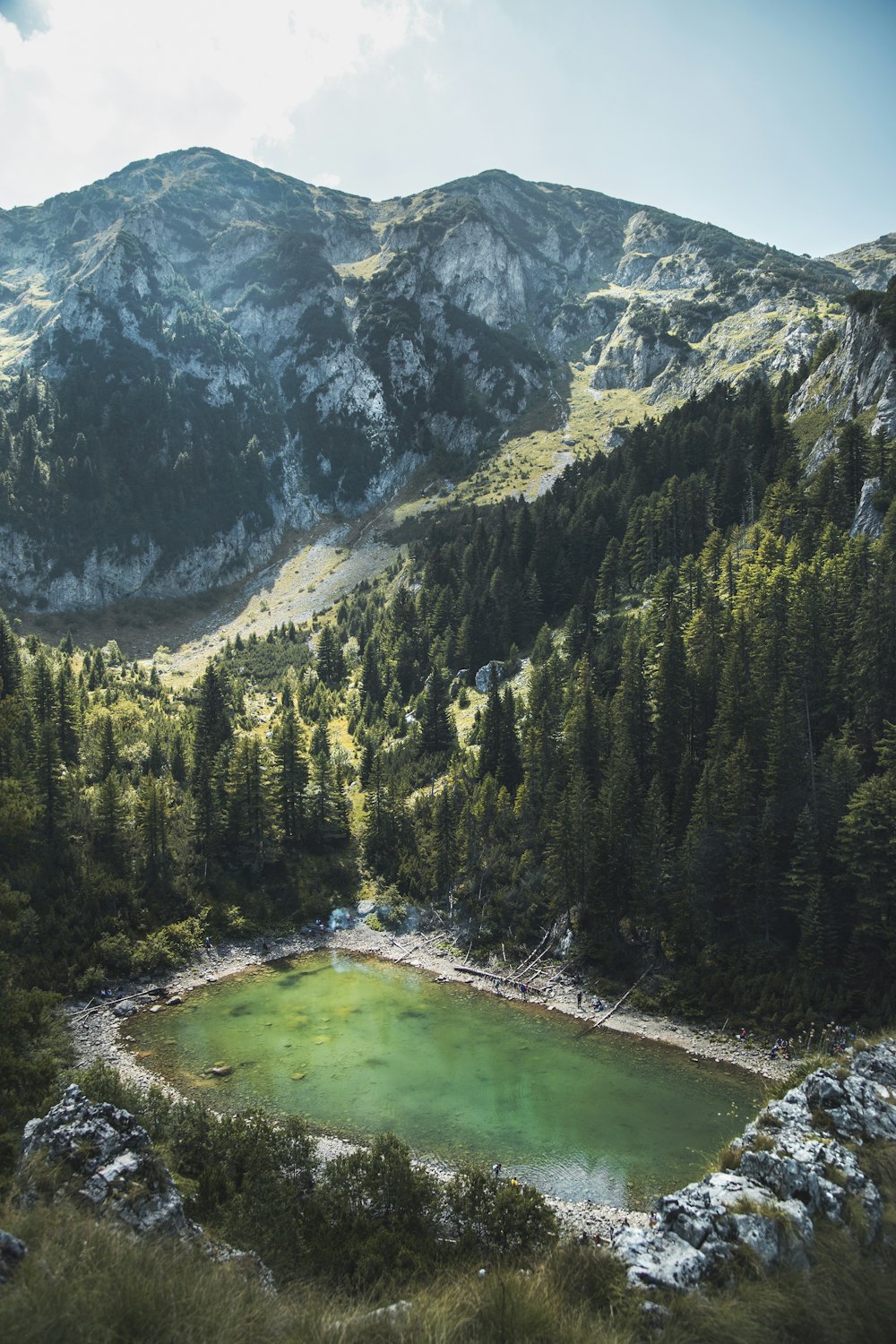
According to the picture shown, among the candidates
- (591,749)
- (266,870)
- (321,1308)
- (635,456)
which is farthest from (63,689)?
(635,456)

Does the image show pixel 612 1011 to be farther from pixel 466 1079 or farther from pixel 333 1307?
pixel 333 1307

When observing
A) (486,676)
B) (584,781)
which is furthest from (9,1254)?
(486,676)

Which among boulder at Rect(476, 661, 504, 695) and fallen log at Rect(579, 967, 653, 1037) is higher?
boulder at Rect(476, 661, 504, 695)

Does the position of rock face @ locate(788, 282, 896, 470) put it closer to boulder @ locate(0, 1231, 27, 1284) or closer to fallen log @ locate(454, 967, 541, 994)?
fallen log @ locate(454, 967, 541, 994)

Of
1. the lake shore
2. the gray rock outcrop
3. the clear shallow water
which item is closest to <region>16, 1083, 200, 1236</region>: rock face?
the lake shore

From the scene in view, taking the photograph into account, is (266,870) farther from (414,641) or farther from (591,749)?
(414,641)

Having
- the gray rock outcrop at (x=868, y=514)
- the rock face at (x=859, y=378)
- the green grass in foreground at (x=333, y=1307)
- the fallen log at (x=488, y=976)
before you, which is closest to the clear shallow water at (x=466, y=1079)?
the fallen log at (x=488, y=976)

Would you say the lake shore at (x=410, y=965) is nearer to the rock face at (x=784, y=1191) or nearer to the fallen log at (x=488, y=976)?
the fallen log at (x=488, y=976)
